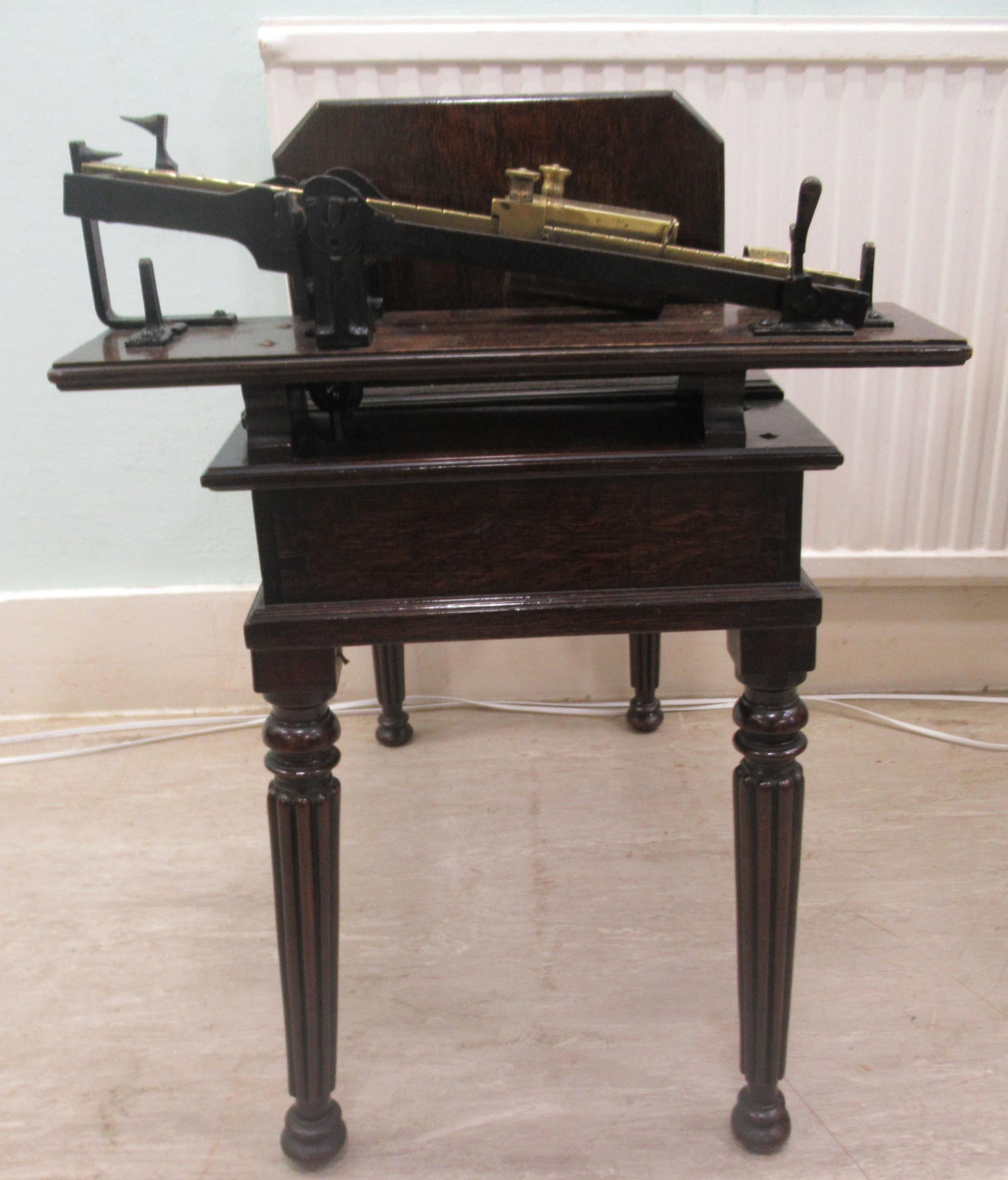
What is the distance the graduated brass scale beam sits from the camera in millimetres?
850

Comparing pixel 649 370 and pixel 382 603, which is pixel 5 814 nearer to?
pixel 382 603

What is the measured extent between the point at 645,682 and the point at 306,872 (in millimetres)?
882

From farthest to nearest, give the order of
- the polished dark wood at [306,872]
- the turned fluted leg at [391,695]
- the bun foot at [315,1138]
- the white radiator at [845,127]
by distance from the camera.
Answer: the turned fluted leg at [391,695] < the white radiator at [845,127] < the bun foot at [315,1138] < the polished dark wood at [306,872]

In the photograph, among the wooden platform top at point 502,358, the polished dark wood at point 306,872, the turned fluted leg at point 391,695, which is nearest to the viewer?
the wooden platform top at point 502,358

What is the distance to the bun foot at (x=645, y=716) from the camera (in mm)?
1768

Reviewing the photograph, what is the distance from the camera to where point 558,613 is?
91 centimetres

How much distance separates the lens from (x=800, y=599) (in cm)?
90

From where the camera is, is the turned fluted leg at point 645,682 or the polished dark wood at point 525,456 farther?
the turned fluted leg at point 645,682

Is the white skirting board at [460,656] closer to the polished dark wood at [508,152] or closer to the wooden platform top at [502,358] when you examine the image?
the polished dark wood at [508,152]

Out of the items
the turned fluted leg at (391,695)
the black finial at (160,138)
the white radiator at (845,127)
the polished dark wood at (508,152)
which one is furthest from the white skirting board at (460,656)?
the black finial at (160,138)

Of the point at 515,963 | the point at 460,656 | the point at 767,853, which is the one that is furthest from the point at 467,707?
the point at 767,853

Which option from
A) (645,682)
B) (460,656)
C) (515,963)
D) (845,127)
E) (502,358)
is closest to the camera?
(502,358)

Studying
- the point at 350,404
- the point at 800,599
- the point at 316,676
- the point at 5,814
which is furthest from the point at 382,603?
the point at 5,814

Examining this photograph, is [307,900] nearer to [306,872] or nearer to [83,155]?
[306,872]
